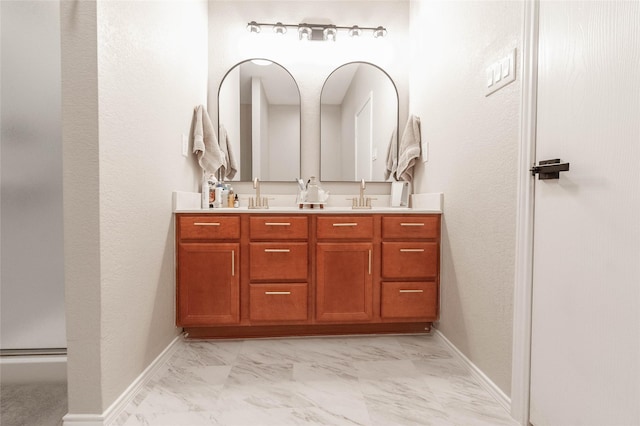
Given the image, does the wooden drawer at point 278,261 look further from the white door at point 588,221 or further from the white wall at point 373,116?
the white door at point 588,221

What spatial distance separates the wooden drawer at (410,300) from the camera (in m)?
2.08

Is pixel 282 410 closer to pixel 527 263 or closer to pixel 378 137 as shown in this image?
pixel 527 263

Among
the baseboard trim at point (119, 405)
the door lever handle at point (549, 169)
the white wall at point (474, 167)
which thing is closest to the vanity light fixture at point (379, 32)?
the white wall at point (474, 167)

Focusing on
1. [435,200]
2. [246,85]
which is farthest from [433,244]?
[246,85]

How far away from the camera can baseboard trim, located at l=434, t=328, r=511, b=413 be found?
1.39 metres

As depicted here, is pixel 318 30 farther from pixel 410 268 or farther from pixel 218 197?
pixel 410 268

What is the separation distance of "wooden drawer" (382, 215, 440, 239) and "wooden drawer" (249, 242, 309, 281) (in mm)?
544

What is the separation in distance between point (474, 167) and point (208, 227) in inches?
61.5

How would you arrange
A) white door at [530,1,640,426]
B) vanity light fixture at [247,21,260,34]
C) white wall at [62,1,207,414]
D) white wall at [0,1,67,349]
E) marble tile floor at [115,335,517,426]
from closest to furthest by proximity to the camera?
white door at [530,1,640,426] < white wall at [62,1,207,414] < marble tile floor at [115,335,517,426] < white wall at [0,1,67,349] < vanity light fixture at [247,21,260,34]

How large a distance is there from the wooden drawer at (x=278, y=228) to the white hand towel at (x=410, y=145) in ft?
3.09

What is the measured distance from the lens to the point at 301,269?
2.05m

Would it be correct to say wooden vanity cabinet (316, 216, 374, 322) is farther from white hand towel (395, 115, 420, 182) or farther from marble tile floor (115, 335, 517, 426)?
white hand towel (395, 115, 420, 182)

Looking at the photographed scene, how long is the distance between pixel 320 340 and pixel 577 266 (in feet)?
4.93

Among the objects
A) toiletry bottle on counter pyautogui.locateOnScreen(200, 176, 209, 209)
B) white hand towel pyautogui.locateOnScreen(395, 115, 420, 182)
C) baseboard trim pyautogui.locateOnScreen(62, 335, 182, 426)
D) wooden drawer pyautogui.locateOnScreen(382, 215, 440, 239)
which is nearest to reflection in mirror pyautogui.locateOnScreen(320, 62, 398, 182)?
white hand towel pyautogui.locateOnScreen(395, 115, 420, 182)
